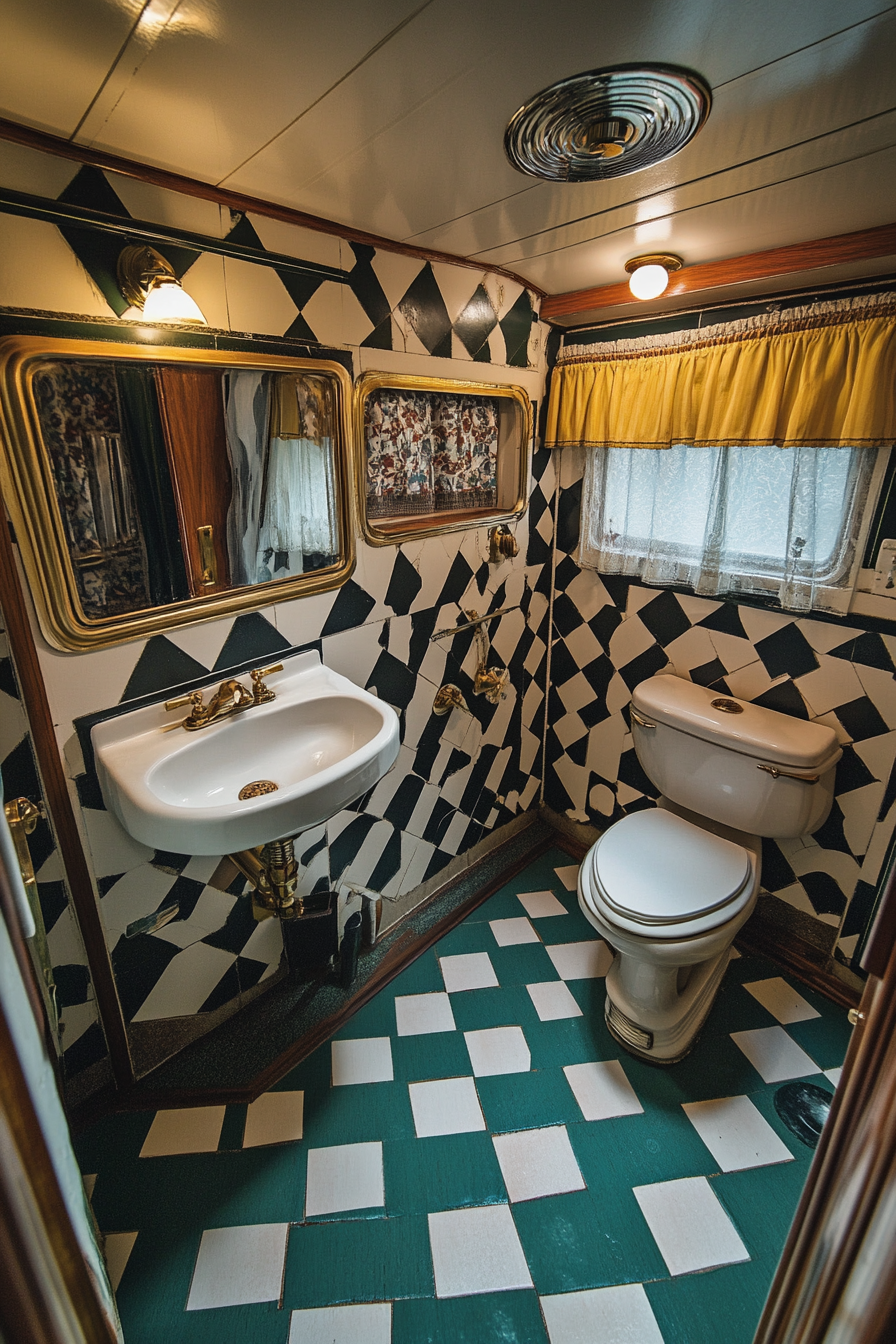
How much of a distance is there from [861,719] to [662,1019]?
3.34ft

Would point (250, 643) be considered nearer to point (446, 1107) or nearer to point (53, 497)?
point (53, 497)

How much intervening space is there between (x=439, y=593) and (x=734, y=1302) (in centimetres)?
180

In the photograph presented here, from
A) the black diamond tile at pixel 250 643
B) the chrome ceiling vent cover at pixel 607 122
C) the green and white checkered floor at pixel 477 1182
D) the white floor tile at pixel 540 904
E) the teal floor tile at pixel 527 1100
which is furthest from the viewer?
the white floor tile at pixel 540 904

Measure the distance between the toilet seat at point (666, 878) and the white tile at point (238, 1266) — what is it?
1047 millimetres

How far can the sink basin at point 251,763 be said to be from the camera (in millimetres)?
1100

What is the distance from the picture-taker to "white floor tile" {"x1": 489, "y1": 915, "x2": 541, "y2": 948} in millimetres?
2070

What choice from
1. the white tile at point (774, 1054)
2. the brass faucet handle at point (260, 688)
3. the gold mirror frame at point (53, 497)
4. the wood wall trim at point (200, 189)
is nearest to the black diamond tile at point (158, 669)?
the gold mirror frame at point (53, 497)

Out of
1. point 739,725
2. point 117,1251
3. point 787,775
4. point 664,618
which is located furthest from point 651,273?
point 117,1251

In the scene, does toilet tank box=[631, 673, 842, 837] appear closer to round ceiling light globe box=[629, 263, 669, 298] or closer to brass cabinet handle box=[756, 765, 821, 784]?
brass cabinet handle box=[756, 765, 821, 784]

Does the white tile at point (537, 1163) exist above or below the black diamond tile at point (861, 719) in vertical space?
below

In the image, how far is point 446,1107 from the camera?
1561 mm

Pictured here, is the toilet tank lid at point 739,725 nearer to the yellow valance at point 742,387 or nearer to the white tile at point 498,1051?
the yellow valance at point 742,387

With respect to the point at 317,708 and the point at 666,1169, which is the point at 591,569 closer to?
the point at 317,708

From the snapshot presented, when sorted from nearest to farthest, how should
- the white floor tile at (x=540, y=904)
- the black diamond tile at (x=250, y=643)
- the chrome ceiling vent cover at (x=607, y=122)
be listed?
1. the chrome ceiling vent cover at (x=607, y=122)
2. the black diamond tile at (x=250, y=643)
3. the white floor tile at (x=540, y=904)
